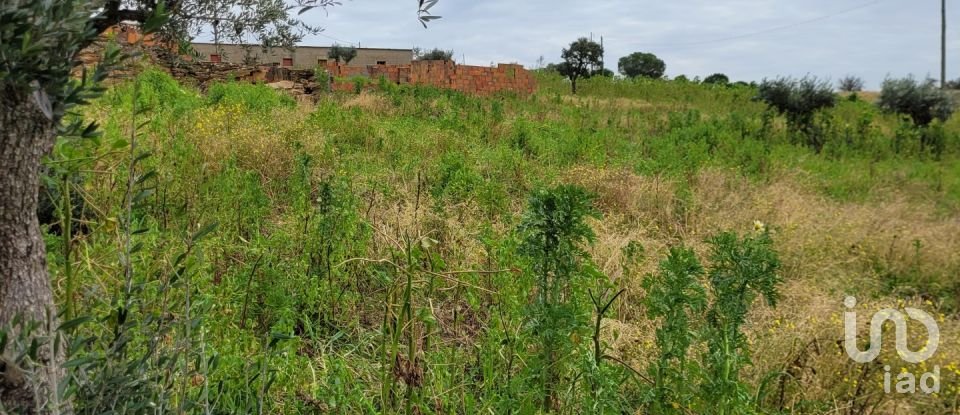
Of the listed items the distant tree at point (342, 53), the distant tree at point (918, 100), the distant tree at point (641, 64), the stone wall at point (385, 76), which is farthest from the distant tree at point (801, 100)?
the distant tree at point (641, 64)

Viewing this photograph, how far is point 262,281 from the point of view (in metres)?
3.00

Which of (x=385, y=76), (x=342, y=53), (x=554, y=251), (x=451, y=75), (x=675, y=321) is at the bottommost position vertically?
(x=675, y=321)

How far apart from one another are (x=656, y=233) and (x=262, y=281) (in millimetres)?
3174

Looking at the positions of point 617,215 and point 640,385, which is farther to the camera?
point 617,215

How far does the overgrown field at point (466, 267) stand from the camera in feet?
6.04

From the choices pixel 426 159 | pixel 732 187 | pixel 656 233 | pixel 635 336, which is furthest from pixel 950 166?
pixel 635 336

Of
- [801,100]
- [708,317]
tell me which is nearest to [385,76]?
[801,100]

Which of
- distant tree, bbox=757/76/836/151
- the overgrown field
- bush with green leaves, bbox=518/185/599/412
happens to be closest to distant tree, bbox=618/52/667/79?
distant tree, bbox=757/76/836/151

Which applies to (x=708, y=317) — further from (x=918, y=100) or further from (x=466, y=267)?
(x=918, y=100)

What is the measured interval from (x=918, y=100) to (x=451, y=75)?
37.3 feet

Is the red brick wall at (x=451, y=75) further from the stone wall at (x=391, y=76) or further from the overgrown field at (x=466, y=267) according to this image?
the overgrown field at (x=466, y=267)

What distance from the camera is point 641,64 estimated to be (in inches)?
1635

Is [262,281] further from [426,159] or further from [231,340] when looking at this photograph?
[426,159]

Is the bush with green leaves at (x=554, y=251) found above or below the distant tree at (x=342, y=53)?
below
